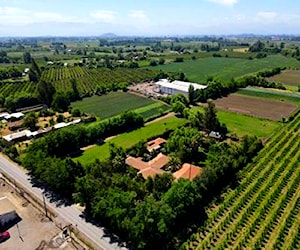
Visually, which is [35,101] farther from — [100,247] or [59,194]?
[100,247]

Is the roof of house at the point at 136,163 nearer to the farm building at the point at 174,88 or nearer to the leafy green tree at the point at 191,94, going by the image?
the leafy green tree at the point at 191,94

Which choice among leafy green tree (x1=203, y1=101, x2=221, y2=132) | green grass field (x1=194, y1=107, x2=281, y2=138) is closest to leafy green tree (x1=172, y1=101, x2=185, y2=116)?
green grass field (x1=194, y1=107, x2=281, y2=138)

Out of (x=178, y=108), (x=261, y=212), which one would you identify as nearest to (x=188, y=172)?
(x=261, y=212)

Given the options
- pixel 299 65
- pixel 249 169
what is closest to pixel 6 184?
pixel 249 169

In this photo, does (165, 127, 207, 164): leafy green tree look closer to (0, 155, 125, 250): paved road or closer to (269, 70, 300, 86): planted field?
(0, 155, 125, 250): paved road

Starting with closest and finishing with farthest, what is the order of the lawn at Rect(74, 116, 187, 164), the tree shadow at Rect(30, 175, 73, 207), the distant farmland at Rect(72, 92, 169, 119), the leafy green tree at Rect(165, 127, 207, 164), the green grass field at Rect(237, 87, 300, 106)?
the tree shadow at Rect(30, 175, 73, 207), the leafy green tree at Rect(165, 127, 207, 164), the lawn at Rect(74, 116, 187, 164), the distant farmland at Rect(72, 92, 169, 119), the green grass field at Rect(237, 87, 300, 106)

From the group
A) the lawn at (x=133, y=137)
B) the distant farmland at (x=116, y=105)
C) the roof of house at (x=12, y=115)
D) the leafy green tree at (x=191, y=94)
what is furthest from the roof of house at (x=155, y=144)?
the roof of house at (x=12, y=115)
